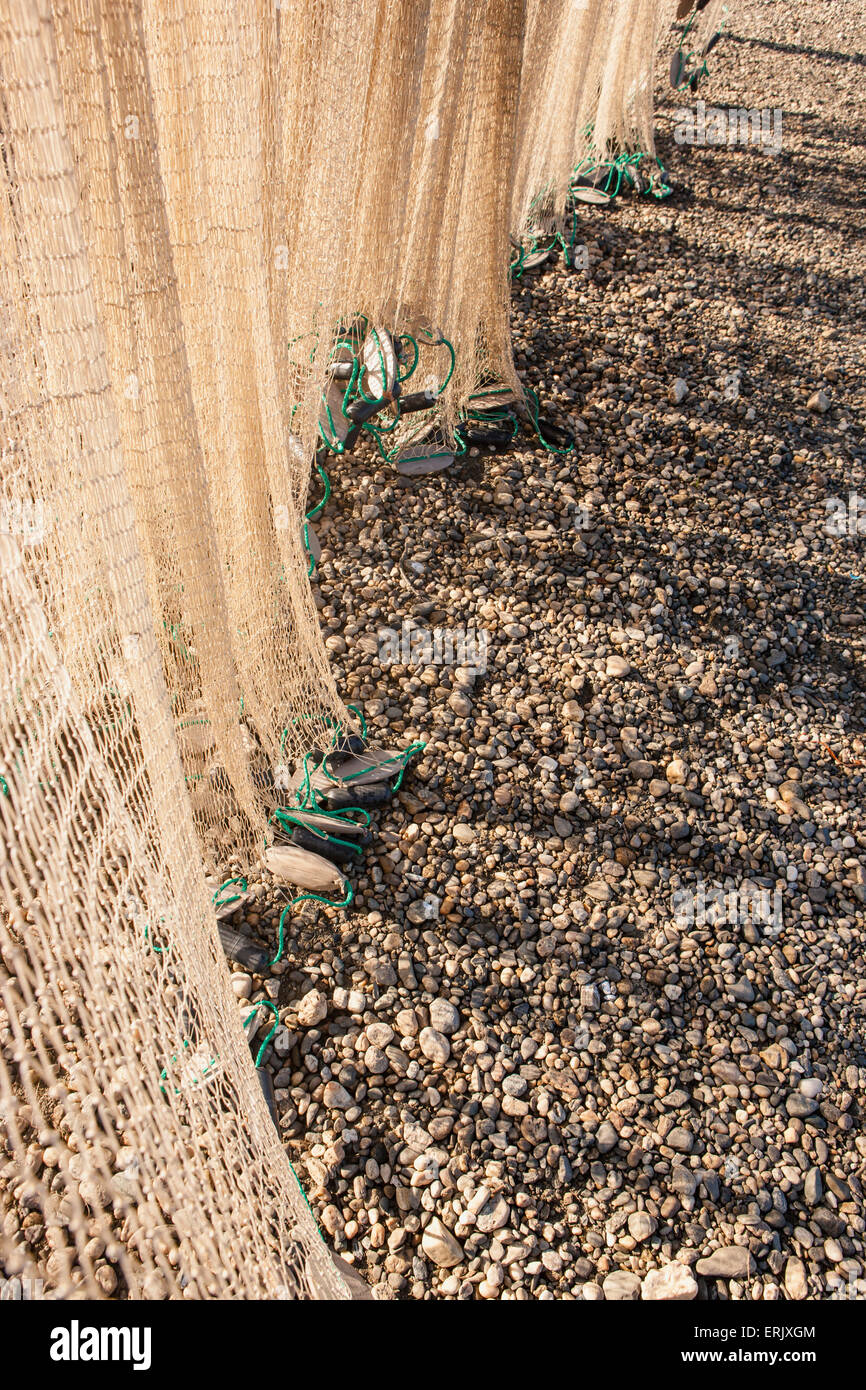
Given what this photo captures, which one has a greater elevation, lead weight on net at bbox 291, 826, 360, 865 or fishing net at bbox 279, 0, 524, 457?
fishing net at bbox 279, 0, 524, 457

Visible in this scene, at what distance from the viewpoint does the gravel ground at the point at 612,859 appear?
202 cm

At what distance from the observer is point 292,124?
8.59 feet

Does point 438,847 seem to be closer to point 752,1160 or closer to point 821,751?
point 752,1160

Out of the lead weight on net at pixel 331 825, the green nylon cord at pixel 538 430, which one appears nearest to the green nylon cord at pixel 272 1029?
the lead weight on net at pixel 331 825

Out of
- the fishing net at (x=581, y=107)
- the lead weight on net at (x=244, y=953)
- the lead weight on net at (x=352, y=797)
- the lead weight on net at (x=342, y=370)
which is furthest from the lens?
the fishing net at (x=581, y=107)

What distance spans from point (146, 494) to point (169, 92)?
78 centimetres

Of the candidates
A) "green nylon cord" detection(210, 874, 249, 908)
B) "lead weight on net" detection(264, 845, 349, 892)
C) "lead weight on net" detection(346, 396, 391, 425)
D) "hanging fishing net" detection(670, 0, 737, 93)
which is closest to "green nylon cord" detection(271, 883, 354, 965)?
"lead weight on net" detection(264, 845, 349, 892)

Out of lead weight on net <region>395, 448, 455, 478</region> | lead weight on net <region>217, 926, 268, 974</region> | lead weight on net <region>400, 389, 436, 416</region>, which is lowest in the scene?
lead weight on net <region>217, 926, 268, 974</region>

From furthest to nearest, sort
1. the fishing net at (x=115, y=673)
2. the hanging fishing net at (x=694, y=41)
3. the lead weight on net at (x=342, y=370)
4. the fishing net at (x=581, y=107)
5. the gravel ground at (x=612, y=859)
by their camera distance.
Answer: the hanging fishing net at (x=694, y=41)
the fishing net at (x=581, y=107)
the lead weight on net at (x=342, y=370)
the gravel ground at (x=612, y=859)
the fishing net at (x=115, y=673)

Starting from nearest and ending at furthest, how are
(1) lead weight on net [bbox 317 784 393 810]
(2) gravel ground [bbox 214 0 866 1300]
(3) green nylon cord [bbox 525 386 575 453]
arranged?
(2) gravel ground [bbox 214 0 866 1300], (1) lead weight on net [bbox 317 784 393 810], (3) green nylon cord [bbox 525 386 575 453]

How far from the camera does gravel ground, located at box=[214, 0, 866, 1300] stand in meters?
2.02

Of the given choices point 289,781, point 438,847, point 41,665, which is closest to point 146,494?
point 41,665

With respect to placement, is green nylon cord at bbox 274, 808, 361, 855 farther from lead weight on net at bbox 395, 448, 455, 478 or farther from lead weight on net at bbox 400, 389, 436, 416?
lead weight on net at bbox 400, 389, 436, 416

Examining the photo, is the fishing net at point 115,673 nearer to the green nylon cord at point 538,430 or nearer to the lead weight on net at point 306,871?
the lead weight on net at point 306,871
